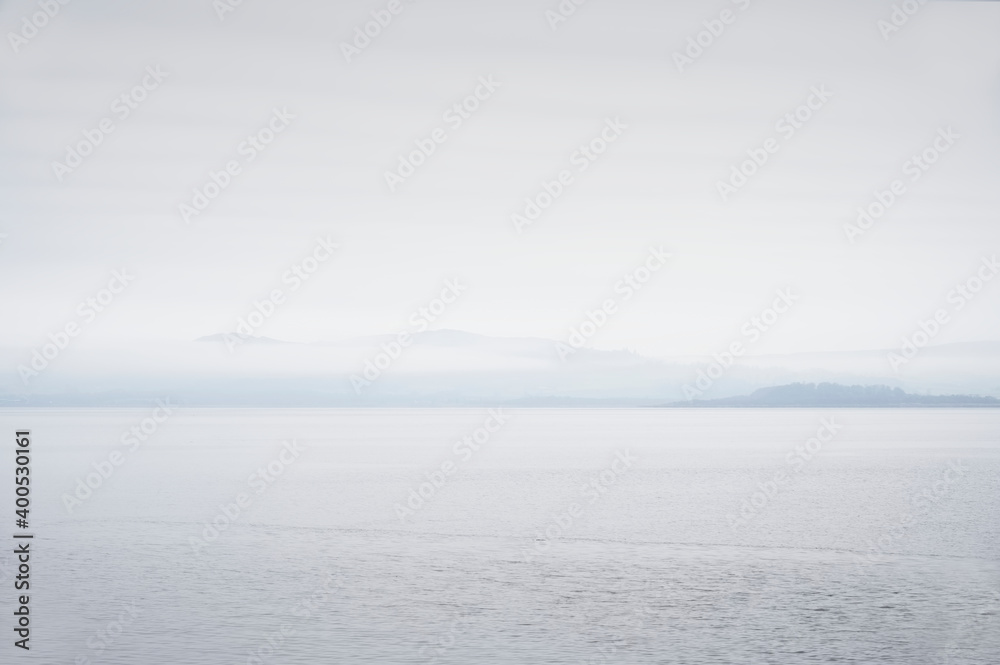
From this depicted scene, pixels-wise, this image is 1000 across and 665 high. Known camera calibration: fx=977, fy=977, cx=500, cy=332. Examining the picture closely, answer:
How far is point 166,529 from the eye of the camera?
34812 millimetres

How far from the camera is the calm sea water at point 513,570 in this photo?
1945cm

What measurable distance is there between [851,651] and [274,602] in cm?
1272

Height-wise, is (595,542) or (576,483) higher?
(576,483)

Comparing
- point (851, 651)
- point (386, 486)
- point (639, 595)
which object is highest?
point (386, 486)

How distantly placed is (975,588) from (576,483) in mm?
30261

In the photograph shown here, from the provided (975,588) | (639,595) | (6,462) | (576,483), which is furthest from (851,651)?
(6,462)

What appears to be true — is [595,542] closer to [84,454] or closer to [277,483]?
[277,483]

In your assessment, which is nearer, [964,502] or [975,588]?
[975,588]

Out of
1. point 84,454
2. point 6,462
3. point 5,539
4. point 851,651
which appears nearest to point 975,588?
point 851,651

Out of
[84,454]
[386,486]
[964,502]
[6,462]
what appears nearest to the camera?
[964,502]

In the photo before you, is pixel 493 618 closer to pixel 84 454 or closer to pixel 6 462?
pixel 6 462

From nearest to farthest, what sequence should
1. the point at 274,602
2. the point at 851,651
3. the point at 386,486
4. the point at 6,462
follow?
the point at 851,651
the point at 274,602
the point at 386,486
the point at 6,462

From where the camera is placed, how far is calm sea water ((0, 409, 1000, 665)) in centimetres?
1945

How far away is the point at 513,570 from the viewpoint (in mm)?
26547
